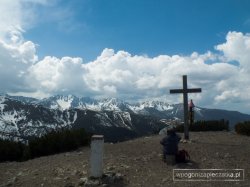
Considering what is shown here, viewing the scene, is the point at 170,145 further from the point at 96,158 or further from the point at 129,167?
the point at 96,158

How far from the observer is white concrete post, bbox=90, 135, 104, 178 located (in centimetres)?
1291

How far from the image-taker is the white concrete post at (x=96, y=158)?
12.9m

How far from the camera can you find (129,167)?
14.3 metres

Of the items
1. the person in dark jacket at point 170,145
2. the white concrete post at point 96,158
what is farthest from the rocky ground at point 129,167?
the person in dark jacket at point 170,145

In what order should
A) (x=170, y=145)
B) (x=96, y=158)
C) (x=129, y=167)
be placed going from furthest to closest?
(x=170, y=145), (x=129, y=167), (x=96, y=158)

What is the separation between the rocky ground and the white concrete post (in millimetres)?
334

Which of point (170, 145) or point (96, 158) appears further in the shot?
point (170, 145)

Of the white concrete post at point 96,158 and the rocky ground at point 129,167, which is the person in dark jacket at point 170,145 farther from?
the white concrete post at point 96,158

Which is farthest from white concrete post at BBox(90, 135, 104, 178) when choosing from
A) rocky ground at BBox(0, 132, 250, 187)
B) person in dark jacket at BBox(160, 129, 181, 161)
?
person in dark jacket at BBox(160, 129, 181, 161)

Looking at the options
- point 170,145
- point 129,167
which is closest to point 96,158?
point 129,167

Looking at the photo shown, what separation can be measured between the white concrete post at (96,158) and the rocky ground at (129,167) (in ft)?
1.10

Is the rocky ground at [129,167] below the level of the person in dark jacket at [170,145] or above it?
below

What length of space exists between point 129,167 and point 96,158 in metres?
1.70

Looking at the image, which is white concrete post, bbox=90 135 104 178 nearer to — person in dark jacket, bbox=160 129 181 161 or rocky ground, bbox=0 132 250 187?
rocky ground, bbox=0 132 250 187
